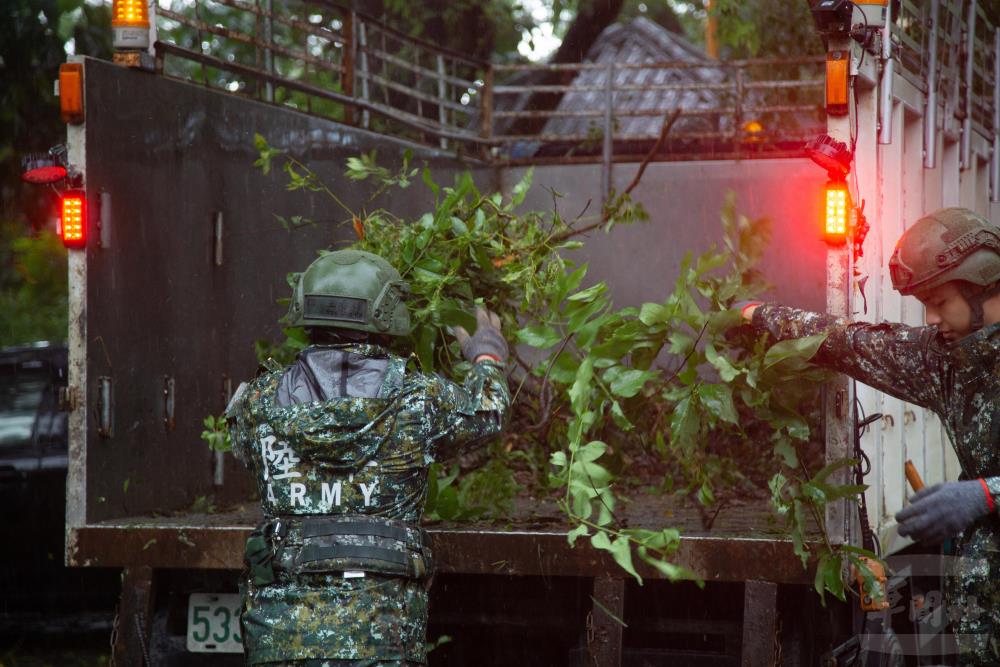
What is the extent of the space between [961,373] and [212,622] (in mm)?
2291

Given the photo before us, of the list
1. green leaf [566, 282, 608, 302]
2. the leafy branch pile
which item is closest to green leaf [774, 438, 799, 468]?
the leafy branch pile

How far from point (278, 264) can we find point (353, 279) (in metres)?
1.67

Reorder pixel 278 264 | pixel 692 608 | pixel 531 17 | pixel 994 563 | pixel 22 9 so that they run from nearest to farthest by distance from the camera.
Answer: pixel 994 563 → pixel 692 608 → pixel 278 264 → pixel 22 9 → pixel 531 17

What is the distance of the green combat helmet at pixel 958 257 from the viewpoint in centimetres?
312

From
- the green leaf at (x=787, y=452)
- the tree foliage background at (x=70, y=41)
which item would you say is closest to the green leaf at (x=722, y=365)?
the green leaf at (x=787, y=452)

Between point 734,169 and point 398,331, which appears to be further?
point 734,169

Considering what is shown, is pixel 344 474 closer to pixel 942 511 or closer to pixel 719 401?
pixel 719 401

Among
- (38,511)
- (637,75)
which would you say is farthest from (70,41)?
(637,75)

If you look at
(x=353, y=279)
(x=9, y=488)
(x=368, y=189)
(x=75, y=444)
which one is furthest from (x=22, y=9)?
(x=353, y=279)

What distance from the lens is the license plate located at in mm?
3910

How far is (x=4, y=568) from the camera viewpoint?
21.4 ft

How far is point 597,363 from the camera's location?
3887 millimetres

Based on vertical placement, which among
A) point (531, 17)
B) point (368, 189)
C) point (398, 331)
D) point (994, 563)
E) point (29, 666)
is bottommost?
point (29, 666)

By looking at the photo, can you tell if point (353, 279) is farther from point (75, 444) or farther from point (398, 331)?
point (75, 444)
